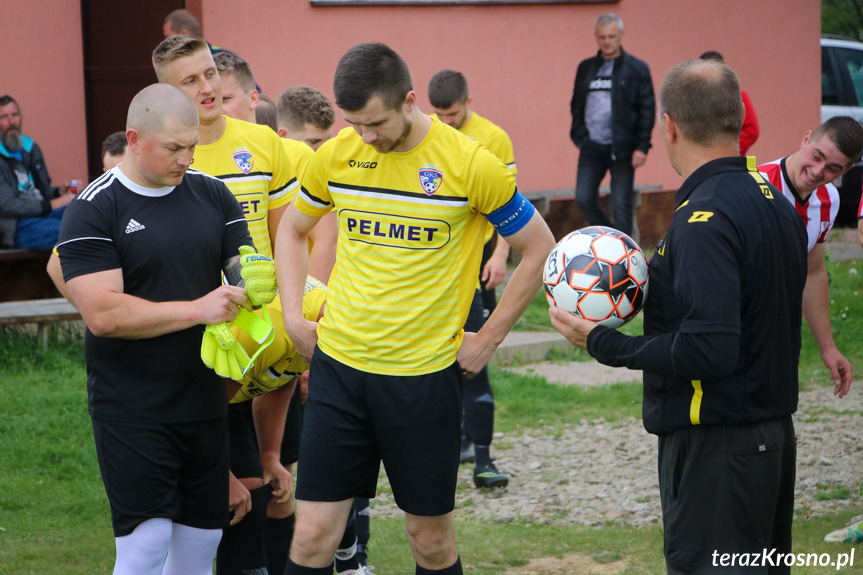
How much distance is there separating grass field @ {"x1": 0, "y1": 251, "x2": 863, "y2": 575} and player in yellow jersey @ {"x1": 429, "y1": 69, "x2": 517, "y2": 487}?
2.50 ft

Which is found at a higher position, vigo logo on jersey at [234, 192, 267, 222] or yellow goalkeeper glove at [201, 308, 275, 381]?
vigo logo on jersey at [234, 192, 267, 222]

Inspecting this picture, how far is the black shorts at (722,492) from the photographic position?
3168 mm

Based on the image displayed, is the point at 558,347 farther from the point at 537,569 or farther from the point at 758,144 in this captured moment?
the point at 758,144

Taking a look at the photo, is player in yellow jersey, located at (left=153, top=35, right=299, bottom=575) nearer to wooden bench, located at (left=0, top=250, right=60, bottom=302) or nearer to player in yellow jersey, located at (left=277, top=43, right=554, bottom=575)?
player in yellow jersey, located at (left=277, top=43, right=554, bottom=575)

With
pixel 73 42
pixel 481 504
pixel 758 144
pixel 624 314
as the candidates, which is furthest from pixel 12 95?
pixel 758 144

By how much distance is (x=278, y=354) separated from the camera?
4109mm


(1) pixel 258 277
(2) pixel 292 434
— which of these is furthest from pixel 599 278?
(2) pixel 292 434

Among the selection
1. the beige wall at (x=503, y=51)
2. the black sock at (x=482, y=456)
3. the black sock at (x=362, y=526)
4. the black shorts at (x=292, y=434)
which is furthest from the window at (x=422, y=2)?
the black sock at (x=362, y=526)

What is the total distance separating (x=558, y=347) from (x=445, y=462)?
6.12 m

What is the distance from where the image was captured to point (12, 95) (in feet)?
33.0

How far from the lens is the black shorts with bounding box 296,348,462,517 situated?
3.72 meters

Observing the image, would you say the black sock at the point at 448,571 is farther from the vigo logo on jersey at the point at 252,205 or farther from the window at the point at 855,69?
the window at the point at 855,69

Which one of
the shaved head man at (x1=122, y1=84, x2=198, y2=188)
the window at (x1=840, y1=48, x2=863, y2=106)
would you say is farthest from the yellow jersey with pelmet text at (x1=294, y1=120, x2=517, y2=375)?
the window at (x1=840, y1=48, x2=863, y2=106)

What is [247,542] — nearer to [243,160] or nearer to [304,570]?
[304,570]
